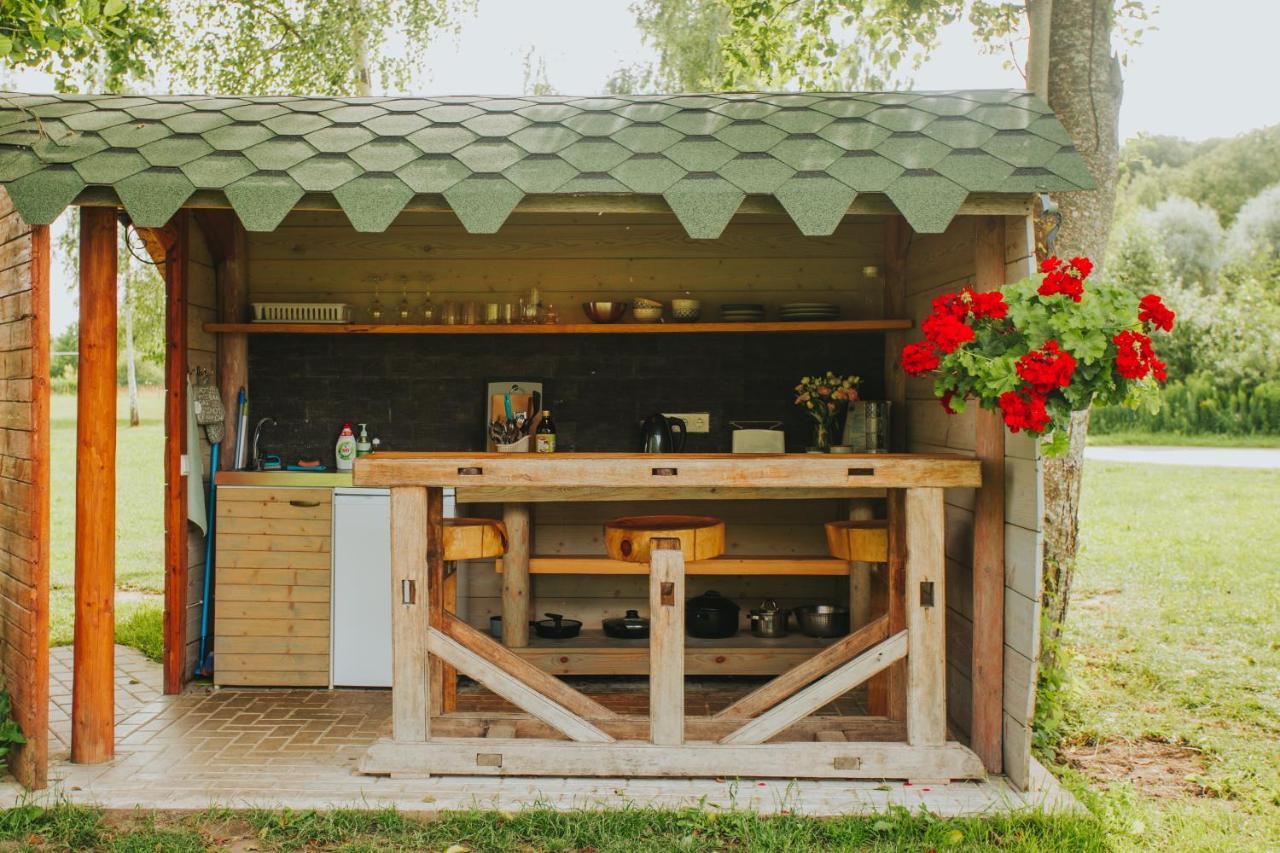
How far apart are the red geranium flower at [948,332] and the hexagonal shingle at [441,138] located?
1.74 m

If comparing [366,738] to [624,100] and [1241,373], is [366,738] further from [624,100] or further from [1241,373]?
[1241,373]

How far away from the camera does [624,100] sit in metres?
4.04

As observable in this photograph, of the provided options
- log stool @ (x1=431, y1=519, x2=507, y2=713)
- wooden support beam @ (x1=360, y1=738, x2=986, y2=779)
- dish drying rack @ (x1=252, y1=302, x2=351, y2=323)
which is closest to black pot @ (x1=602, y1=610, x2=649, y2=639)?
log stool @ (x1=431, y1=519, x2=507, y2=713)

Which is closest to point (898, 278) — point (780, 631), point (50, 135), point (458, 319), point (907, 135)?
point (907, 135)

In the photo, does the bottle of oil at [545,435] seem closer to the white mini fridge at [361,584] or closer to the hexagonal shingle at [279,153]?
the white mini fridge at [361,584]

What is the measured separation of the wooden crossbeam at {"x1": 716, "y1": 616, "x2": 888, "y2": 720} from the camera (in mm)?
3910

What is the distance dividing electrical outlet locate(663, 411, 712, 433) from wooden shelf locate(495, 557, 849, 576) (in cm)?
74

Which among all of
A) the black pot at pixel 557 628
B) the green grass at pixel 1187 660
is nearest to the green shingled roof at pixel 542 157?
the green grass at pixel 1187 660

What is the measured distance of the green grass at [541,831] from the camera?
3.20m

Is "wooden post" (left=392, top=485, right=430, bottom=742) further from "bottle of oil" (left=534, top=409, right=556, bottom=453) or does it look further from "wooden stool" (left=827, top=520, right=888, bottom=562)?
"wooden stool" (left=827, top=520, right=888, bottom=562)

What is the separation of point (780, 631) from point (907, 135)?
2.51m

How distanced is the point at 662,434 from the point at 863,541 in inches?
54.8

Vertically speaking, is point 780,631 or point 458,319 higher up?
point 458,319

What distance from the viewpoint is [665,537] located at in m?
3.73
